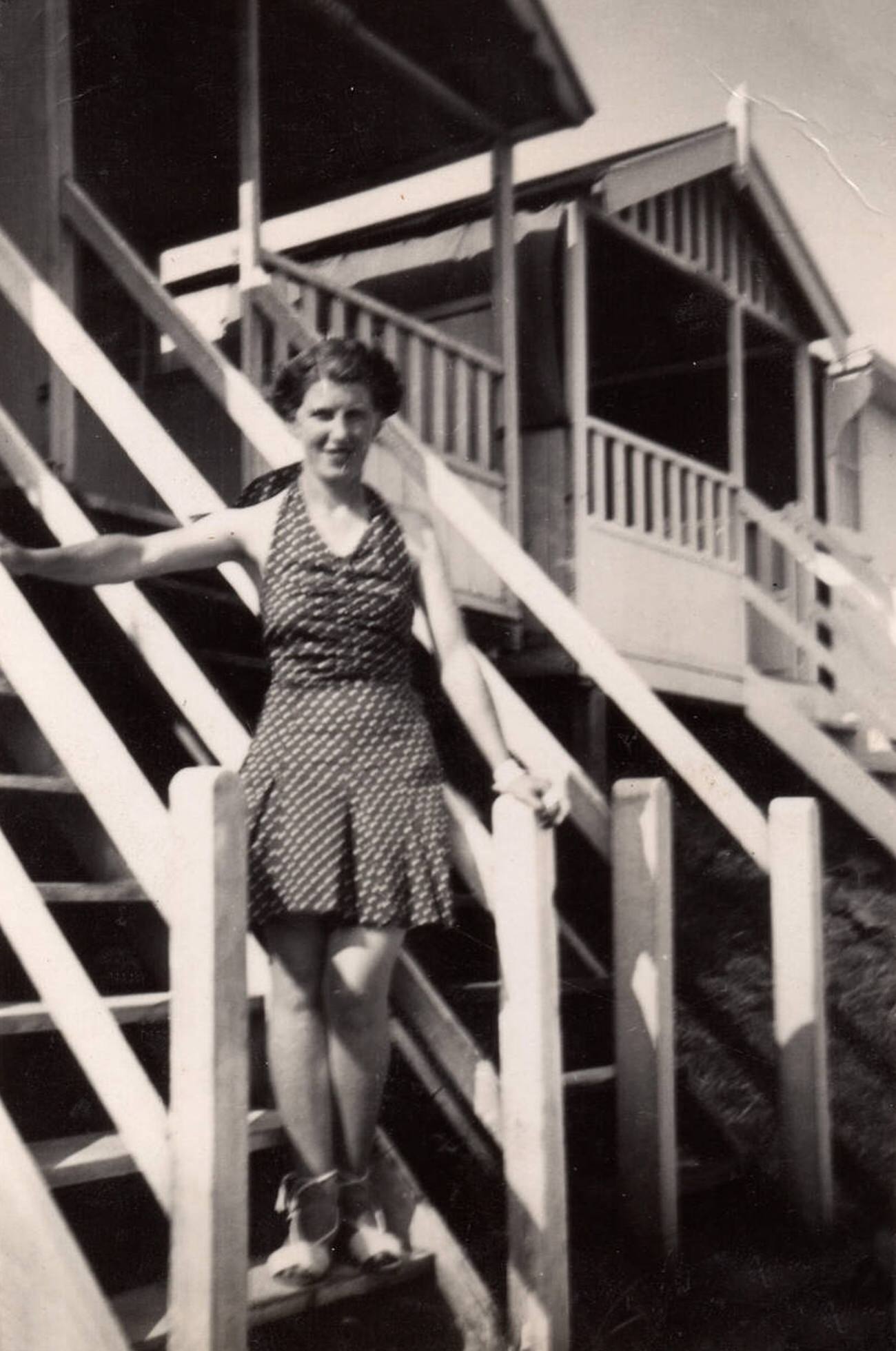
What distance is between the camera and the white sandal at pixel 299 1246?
2.69m

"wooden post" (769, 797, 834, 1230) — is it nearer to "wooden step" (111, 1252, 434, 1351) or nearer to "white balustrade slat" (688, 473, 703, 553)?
"wooden step" (111, 1252, 434, 1351)

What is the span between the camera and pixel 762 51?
3811mm

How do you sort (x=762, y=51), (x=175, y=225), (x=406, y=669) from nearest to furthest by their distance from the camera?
(x=406, y=669) < (x=762, y=51) < (x=175, y=225)

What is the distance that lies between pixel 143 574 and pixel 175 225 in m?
5.85

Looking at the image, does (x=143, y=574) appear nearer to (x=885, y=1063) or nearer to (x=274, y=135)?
(x=885, y=1063)

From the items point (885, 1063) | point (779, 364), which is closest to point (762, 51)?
point (885, 1063)

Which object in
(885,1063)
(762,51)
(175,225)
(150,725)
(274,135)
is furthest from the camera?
(175,225)

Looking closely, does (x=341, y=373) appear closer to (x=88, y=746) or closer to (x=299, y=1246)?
(x=88, y=746)

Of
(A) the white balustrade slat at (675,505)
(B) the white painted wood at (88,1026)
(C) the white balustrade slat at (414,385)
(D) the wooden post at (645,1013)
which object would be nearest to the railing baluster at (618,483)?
(A) the white balustrade slat at (675,505)

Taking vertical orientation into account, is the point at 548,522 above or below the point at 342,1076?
above

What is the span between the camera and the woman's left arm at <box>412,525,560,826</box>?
3.02m

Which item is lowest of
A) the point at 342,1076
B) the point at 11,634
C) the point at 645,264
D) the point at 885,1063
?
the point at 885,1063

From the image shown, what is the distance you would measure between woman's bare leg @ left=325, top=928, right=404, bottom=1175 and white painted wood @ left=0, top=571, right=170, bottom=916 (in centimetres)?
40

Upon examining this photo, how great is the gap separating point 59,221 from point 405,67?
213 cm
